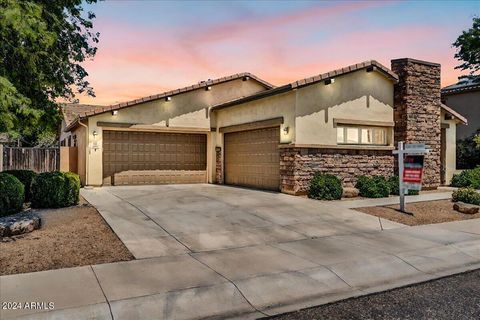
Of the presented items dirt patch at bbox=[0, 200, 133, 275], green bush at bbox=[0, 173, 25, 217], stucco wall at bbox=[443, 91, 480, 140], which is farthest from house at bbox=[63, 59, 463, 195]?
stucco wall at bbox=[443, 91, 480, 140]

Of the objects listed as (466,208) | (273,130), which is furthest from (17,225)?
(466,208)

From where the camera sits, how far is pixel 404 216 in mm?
10453

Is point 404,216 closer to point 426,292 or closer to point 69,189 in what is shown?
point 426,292

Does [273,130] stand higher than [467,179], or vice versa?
[273,130]

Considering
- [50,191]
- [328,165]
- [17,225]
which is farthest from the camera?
[328,165]

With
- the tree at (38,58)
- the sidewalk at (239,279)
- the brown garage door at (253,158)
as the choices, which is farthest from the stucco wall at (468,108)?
the tree at (38,58)

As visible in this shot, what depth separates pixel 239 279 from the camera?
5.42 meters

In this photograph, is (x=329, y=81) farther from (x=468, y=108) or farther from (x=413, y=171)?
(x=468, y=108)

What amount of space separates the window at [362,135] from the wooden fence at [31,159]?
43.1 feet

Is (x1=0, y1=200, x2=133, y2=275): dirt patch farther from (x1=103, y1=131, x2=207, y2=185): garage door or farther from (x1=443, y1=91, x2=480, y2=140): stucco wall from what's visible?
(x1=443, y1=91, x2=480, y2=140): stucco wall

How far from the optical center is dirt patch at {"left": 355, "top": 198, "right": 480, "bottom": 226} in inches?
397

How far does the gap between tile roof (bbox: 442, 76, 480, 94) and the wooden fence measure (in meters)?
24.8

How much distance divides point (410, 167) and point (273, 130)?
543 cm

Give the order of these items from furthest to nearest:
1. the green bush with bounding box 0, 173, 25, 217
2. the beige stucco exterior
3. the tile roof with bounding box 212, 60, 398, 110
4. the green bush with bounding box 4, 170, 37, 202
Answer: the beige stucco exterior
the tile roof with bounding box 212, 60, 398, 110
the green bush with bounding box 4, 170, 37, 202
the green bush with bounding box 0, 173, 25, 217
